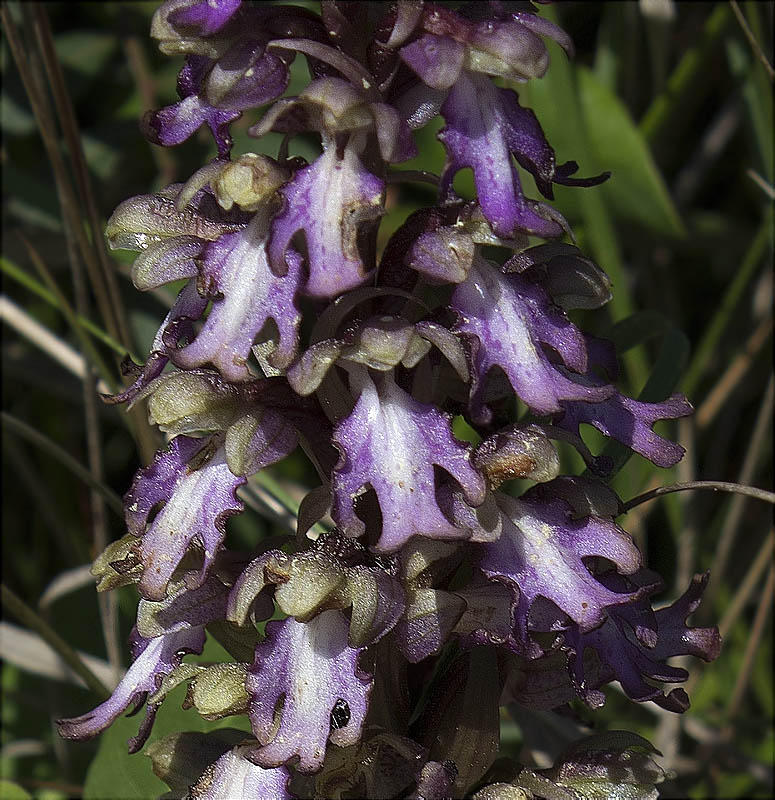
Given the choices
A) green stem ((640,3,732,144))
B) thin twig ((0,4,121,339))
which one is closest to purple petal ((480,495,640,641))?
thin twig ((0,4,121,339))

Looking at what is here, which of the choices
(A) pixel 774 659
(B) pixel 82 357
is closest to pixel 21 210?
(B) pixel 82 357

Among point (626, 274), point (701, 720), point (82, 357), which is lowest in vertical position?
point (701, 720)

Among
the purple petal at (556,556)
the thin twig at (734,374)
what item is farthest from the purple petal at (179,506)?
the thin twig at (734,374)

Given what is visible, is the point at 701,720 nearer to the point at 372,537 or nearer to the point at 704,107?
the point at 372,537

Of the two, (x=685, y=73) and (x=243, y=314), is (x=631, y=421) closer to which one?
(x=243, y=314)

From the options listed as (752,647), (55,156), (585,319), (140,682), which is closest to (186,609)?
(140,682)

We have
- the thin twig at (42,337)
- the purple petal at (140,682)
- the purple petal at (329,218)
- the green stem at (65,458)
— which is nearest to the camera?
the purple petal at (329,218)

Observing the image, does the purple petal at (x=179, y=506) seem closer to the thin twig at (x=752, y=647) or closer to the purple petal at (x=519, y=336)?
the purple petal at (x=519, y=336)
